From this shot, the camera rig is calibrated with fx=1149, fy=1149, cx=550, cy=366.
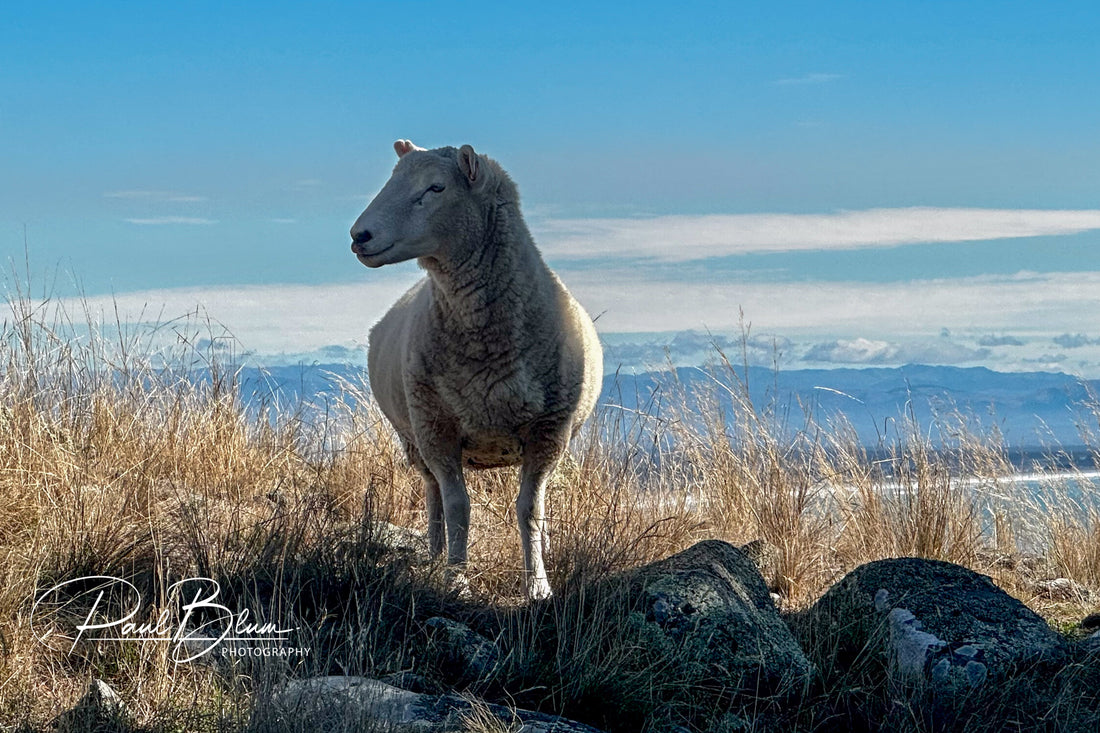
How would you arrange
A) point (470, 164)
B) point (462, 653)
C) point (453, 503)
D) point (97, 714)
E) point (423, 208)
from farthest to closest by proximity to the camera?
point (453, 503)
point (470, 164)
point (423, 208)
point (462, 653)
point (97, 714)

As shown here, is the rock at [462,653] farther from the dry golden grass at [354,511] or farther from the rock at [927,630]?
the rock at [927,630]

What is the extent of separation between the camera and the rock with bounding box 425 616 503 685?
4.74m

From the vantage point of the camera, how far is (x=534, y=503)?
6.34 m

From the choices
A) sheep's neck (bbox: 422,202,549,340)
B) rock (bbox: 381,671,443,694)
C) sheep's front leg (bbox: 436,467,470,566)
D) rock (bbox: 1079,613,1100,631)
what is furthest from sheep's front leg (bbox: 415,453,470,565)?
rock (bbox: 1079,613,1100,631)

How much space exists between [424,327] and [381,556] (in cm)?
139

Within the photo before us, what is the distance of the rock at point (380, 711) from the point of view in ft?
12.5

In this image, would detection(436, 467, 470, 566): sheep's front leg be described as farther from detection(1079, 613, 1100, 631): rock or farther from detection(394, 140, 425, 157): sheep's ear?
detection(1079, 613, 1100, 631): rock

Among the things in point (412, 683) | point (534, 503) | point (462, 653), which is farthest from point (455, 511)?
point (412, 683)

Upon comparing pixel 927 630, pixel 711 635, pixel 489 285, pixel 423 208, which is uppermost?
pixel 423 208

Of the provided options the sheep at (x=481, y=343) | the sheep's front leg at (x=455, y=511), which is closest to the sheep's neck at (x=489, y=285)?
the sheep at (x=481, y=343)

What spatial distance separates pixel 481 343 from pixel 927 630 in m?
2.71

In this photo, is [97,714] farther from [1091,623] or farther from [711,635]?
[1091,623]

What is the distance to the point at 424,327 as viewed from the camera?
650 centimetres

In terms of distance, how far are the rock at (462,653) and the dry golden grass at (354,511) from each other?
116 mm
